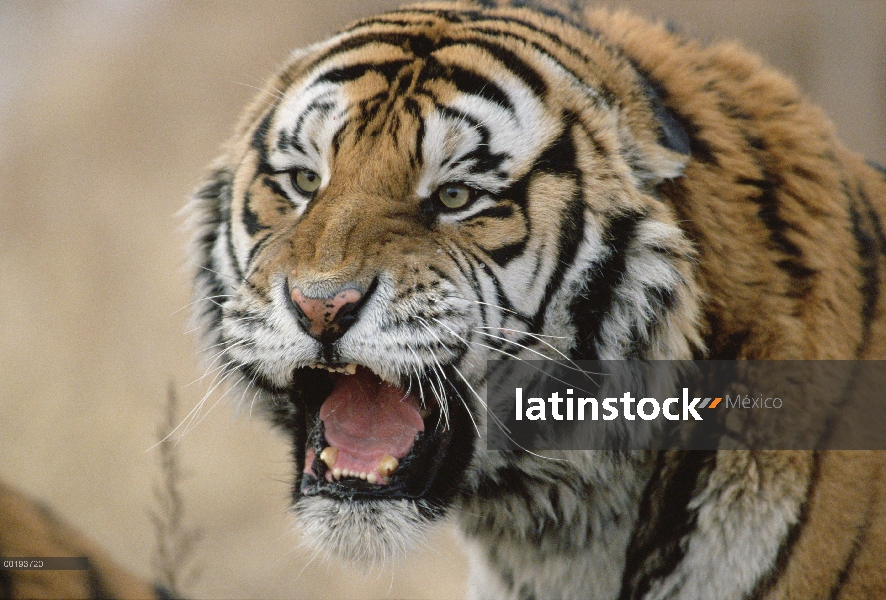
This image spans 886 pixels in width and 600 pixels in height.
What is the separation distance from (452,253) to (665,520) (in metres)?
0.56

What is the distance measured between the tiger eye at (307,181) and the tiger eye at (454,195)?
237 millimetres

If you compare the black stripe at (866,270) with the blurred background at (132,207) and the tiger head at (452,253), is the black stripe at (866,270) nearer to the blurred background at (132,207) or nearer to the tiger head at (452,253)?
the tiger head at (452,253)

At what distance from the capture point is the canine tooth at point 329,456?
150 centimetres

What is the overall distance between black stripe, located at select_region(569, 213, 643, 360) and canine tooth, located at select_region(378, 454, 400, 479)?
34 centimetres

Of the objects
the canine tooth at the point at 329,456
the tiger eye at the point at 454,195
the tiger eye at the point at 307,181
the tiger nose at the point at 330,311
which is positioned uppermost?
the tiger eye at the point at 454,195

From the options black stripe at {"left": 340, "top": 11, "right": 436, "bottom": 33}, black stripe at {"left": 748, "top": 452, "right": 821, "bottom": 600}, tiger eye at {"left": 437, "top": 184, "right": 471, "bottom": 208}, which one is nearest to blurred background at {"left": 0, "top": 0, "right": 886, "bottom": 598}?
black stripe at {"left": 340, "top": 11, "right": 436, "bottom": 33}

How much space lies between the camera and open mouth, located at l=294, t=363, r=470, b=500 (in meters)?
1.48

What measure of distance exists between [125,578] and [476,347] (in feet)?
3.00

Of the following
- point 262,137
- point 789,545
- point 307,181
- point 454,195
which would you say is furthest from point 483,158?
point 789,545

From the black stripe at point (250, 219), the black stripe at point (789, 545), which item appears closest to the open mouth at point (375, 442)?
the black stripe at point (250, 219)

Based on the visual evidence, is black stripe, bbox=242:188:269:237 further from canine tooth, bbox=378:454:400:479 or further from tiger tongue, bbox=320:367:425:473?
canine tooth, bbox=378:454:400:479

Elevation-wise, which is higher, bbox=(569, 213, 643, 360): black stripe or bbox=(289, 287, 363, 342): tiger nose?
bbox=(569, 213, 643, 360): black stripe

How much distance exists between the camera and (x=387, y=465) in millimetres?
1476

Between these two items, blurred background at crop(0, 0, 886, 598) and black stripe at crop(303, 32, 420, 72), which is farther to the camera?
blurred background at crop(0, 0, 886, 598)
